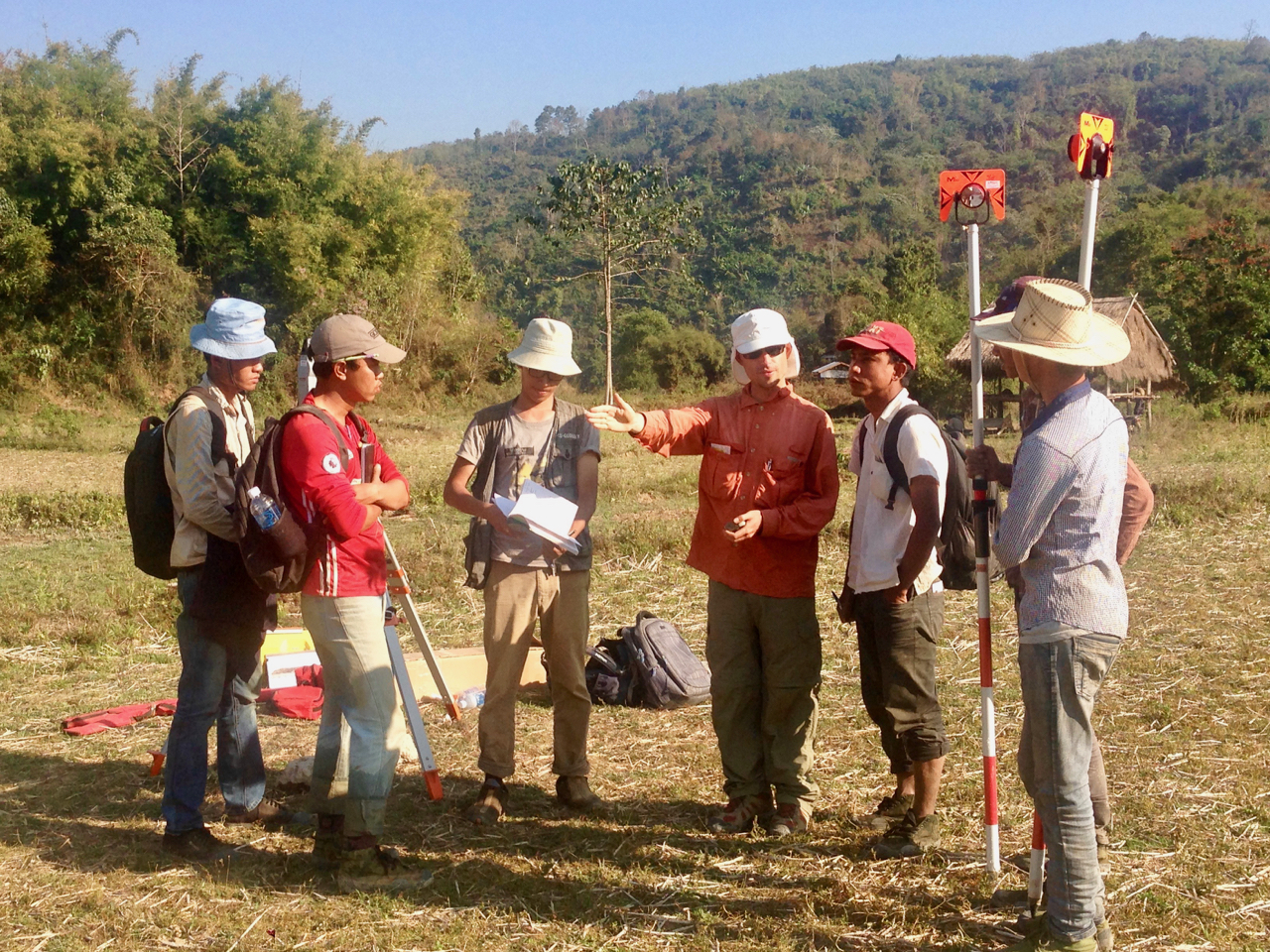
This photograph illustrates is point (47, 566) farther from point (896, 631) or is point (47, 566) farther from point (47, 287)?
point (47, 287)

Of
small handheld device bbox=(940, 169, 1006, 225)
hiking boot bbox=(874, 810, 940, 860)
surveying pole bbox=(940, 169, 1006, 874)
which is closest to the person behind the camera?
surveying pole bbox=(940, 169, 1006, 874)

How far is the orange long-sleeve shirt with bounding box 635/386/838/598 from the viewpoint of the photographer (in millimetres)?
4363

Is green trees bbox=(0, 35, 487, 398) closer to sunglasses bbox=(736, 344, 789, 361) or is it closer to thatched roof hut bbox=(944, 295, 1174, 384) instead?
thatched roof hut bbox=(944, 295, 1174, 384)

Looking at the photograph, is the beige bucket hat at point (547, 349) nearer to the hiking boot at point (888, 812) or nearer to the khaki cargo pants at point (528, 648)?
the khaki cargo pants at point (528, 648)

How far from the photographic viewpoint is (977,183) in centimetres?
432

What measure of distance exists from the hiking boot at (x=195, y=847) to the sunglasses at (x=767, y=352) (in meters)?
2.75

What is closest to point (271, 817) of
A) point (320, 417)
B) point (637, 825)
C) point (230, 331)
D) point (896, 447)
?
point (637, 825)

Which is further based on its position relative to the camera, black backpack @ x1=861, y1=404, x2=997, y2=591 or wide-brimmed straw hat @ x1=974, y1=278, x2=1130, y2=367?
black backpack @ x1=861, y1=404, x2=997, y2=591

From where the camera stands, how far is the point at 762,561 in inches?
172

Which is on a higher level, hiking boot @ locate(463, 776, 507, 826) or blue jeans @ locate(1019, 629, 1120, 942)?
blue jeans @ locate(1019, 629, 1120, 942)

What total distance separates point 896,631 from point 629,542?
6.00 meters

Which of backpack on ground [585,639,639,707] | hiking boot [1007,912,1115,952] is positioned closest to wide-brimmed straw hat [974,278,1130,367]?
hiking boot [1007,912,1115,952]

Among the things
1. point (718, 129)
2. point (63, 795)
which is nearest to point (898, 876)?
point (63, 795)

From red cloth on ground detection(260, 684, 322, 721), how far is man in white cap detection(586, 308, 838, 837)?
8.34ft
